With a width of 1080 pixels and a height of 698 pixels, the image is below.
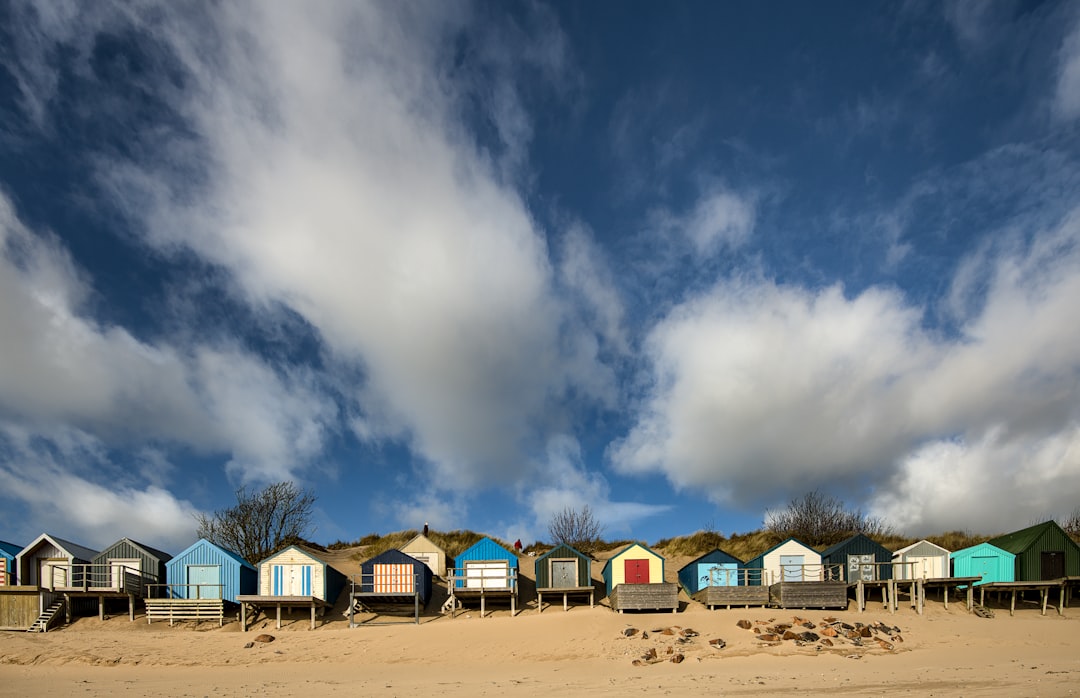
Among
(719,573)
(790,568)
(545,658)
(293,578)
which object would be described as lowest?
(545,658)

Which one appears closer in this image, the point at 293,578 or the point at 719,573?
the point at 293,578

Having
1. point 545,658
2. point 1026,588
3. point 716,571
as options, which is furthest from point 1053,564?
point 545,658

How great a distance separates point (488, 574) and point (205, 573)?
13.4 m

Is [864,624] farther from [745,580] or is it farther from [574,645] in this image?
[574,645]

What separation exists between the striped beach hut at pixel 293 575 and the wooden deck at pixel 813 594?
2108cm

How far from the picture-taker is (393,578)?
36031 mm

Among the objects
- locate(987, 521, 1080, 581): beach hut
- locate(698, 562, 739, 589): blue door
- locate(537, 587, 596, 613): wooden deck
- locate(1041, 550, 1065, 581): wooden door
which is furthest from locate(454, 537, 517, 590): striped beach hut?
locate(1041, 550, 1065, 581): wooden door

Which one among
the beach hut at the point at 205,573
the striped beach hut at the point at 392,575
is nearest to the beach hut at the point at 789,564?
the striped beach hut at the point at 392,575

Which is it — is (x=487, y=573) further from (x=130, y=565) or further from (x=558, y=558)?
(x=130, y=565)

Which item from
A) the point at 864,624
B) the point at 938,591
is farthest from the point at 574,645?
the point at 938,591

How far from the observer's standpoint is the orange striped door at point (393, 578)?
36.0 meters

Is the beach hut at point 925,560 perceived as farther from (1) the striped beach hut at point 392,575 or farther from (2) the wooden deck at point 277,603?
(2) the wooden deck at point 277,603

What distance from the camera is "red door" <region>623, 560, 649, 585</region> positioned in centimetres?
3844

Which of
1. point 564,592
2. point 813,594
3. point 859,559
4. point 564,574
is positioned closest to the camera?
point 813,594
